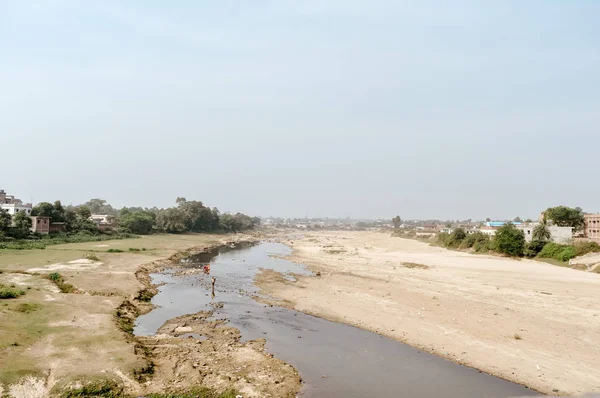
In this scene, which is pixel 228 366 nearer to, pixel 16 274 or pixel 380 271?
pixel 16 274

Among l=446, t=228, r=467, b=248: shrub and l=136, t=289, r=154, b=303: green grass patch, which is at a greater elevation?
l=446, t=228, r=467, b=248: shrub

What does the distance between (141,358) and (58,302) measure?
13.3 metres

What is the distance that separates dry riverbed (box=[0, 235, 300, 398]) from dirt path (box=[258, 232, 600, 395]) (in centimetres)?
1065

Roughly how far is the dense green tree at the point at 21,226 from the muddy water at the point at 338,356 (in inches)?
2086

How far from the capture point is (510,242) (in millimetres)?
74250

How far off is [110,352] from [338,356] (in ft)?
40.7

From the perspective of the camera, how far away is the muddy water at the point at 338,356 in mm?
19094

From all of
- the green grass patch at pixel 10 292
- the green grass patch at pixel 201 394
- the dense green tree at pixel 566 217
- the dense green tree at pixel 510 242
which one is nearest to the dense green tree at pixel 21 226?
the green grass patch at pixel 10 292

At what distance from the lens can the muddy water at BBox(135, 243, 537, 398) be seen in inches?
752

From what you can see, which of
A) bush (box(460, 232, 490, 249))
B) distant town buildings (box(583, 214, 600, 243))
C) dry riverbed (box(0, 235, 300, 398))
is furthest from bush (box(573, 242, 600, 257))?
dry riverbed (box(0, 235, 300, 398))

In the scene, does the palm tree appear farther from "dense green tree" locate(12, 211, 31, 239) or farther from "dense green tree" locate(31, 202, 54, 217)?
"dense green tree" locate(31, 202, 54, 217)

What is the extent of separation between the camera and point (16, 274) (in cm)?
3884

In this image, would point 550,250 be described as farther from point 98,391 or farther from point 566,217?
point 98,391

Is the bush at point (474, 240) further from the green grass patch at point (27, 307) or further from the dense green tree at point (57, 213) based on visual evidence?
the dense green tree at point (57, 213)
